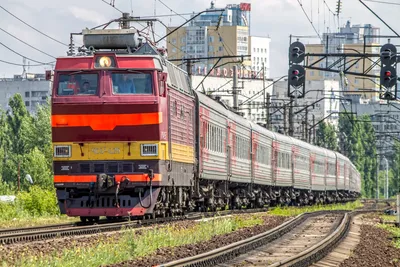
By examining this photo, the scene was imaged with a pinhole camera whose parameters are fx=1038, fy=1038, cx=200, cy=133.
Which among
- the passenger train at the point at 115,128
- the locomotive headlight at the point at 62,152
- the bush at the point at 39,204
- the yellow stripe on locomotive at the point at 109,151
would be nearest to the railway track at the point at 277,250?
the passenger train at the point at 115,128

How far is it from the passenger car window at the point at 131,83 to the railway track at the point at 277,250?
13.9 ft

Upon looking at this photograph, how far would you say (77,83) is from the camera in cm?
2309

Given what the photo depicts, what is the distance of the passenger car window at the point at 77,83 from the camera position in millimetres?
23062

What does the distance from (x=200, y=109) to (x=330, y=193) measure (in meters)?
42.2

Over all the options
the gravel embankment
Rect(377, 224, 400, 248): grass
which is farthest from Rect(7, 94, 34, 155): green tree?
the gravel embankment

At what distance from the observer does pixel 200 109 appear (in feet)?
94.4

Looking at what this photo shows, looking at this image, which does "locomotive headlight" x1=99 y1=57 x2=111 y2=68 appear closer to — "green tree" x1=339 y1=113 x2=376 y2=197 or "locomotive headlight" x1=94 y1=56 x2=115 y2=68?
"locomotive headlight" x1=94 y1=56 x2=115 y2=68

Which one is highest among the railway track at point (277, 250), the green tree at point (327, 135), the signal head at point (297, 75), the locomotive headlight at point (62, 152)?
the green tree at point (327, 135)

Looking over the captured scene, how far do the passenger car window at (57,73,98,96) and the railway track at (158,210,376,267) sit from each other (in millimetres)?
5116

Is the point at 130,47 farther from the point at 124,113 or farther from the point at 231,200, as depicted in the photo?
the point at 231,200

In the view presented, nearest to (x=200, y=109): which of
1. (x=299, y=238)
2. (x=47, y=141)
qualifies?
(x=299, y=238)

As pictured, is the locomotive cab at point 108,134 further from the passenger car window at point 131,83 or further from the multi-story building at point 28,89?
the multi-story building at point 28,89

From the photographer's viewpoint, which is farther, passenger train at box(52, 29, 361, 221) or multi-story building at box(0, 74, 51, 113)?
multi-story building at box(0, 74, 51, 113)

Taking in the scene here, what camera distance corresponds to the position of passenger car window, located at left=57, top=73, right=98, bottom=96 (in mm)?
23062
